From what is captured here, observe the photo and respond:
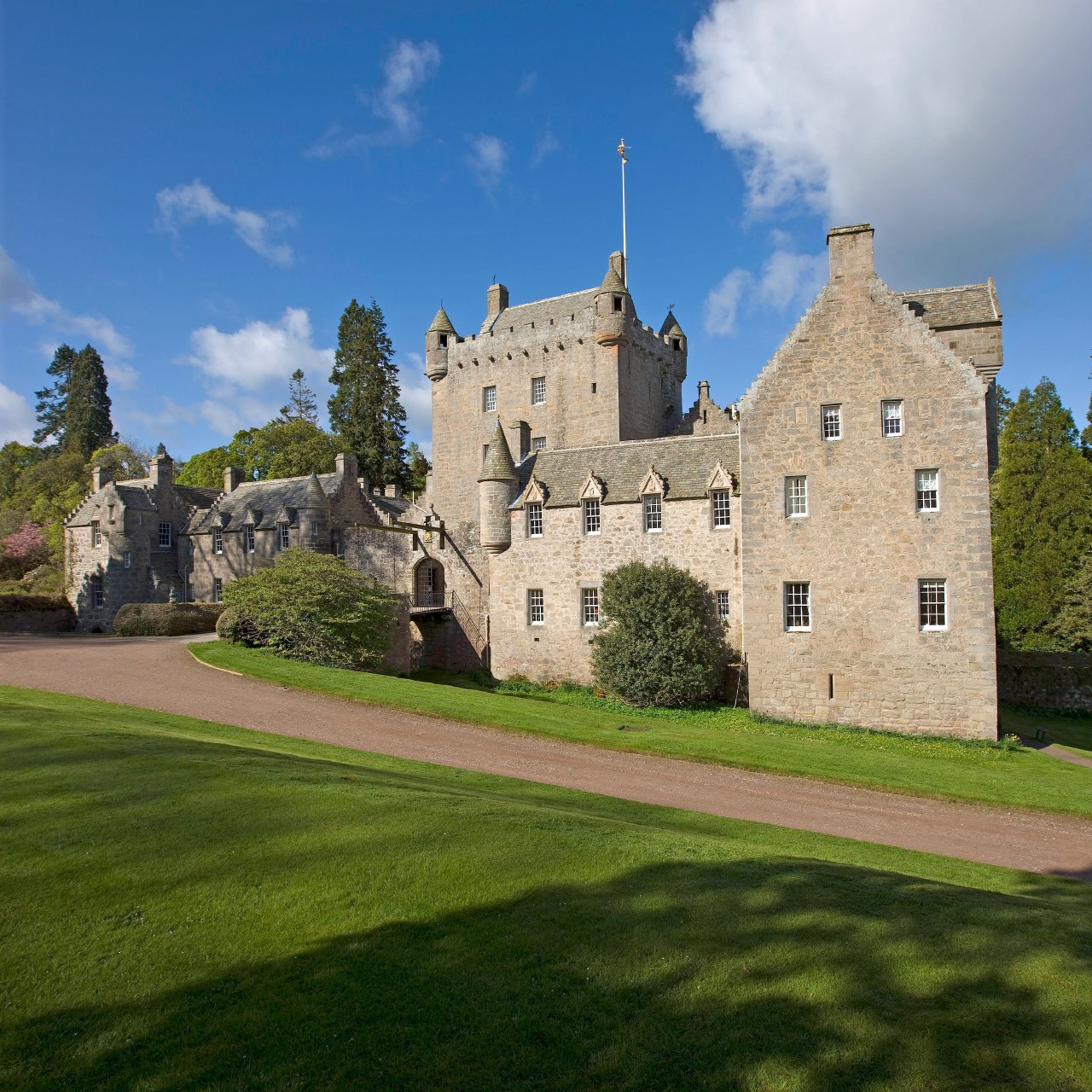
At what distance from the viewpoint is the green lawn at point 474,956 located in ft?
17.9

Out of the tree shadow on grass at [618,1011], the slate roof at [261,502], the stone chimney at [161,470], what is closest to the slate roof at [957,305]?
the tree shadow on grass at [618,1011]

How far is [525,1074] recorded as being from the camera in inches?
A: 212

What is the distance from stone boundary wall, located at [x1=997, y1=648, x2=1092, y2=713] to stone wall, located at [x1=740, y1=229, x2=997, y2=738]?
13929mm

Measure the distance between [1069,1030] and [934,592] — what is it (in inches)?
819

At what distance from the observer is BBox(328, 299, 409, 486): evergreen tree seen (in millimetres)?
61500

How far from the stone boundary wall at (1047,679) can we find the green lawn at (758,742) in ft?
47.1

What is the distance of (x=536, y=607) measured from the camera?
111 feet

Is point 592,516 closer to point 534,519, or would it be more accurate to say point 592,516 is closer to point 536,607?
point 534,519

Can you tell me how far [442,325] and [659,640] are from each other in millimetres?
27426

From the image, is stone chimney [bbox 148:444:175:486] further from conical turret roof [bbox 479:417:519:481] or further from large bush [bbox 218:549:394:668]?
conical turret roof [bbox 479:417:519:481]

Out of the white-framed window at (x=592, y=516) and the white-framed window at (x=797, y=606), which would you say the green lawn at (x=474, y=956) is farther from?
the white-framed window at (x=592, y=516)

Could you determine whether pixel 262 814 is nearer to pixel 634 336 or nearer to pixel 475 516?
pixel 475 516

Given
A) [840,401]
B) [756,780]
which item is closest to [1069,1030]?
[756,780]

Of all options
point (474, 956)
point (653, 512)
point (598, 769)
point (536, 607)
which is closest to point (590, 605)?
point (536, 607)
